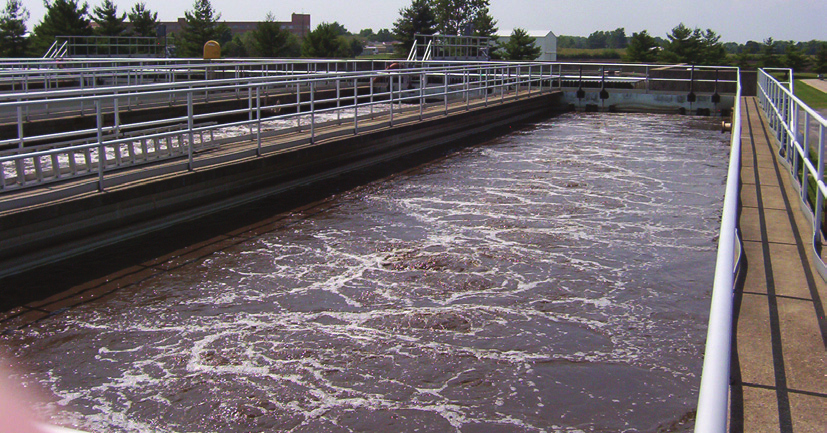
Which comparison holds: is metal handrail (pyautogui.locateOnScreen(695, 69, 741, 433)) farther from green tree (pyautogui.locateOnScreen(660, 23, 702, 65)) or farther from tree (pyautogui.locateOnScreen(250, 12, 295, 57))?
green tree (pyautogui.locateOnScreen(660, 23, 702, 65))

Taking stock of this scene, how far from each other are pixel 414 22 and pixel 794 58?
36.5 meters

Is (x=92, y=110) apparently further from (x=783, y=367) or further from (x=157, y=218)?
(x=783, y=367)

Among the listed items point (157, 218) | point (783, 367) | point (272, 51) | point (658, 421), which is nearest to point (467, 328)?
point (658, 421)

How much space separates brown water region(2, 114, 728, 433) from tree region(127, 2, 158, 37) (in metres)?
60.1

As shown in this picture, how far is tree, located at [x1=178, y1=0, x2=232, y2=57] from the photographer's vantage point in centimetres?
6638

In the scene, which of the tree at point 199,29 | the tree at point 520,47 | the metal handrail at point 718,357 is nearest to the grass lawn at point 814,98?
the metal handrail at point 718,357

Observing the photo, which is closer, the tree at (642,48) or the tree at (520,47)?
the tree at (642,48)

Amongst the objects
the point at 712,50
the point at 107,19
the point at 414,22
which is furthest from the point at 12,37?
the point at 712,50

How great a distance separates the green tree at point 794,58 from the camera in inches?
2785

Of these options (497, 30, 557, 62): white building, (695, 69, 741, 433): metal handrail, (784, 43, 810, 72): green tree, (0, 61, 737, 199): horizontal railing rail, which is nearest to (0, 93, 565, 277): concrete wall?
(0, 61, 737, 199): horizontal railing rail

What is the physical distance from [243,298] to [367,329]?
1.44 meters

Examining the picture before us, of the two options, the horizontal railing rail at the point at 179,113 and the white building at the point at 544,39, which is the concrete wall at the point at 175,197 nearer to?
the horizontal railing rail at the point at 179,113

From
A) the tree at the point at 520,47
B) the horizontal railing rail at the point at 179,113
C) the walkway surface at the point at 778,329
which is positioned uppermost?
the tree at the point at 520,47

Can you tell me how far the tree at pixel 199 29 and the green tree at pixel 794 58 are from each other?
162 feet
